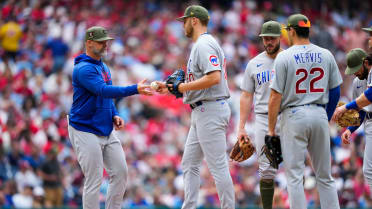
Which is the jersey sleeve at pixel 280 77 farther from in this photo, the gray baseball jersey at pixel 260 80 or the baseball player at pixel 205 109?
the gray baseball jersey at pixel 260 80

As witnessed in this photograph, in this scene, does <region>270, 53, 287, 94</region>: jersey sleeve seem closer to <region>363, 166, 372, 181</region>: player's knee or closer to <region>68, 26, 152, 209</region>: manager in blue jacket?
<region>68, 26, 152, 209</region>: manager in blue jacket

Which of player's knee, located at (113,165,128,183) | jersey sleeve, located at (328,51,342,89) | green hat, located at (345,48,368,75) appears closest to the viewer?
jersey sleeve, located at (328,51,342,89)

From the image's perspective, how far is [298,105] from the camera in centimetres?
616

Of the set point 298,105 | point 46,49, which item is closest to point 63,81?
point 46,49

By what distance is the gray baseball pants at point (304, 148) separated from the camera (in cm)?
611

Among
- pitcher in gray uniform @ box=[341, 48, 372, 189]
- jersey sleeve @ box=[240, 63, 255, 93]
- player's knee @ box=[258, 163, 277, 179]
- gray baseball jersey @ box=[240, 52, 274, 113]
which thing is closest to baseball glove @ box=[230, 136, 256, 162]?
player's knee @ box=[258, 163, 277, 179]

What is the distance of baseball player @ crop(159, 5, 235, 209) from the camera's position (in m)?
6.58

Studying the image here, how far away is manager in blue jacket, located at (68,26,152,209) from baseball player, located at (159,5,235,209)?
571 mm

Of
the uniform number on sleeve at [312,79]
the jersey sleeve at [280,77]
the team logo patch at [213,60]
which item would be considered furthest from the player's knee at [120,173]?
the uniform number on sleeve at [312,79]

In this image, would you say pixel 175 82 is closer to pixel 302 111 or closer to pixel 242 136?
pixel 242 136

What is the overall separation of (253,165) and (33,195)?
15.9 feet

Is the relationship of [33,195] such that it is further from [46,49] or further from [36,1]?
[36,1]

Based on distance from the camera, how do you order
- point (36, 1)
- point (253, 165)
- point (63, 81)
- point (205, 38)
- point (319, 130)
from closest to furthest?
point (319, 130) → point (205, 38) → point (253, 165) → point (63, 81) → point (36, 1)

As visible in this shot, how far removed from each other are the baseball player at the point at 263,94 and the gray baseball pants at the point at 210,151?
581mm
